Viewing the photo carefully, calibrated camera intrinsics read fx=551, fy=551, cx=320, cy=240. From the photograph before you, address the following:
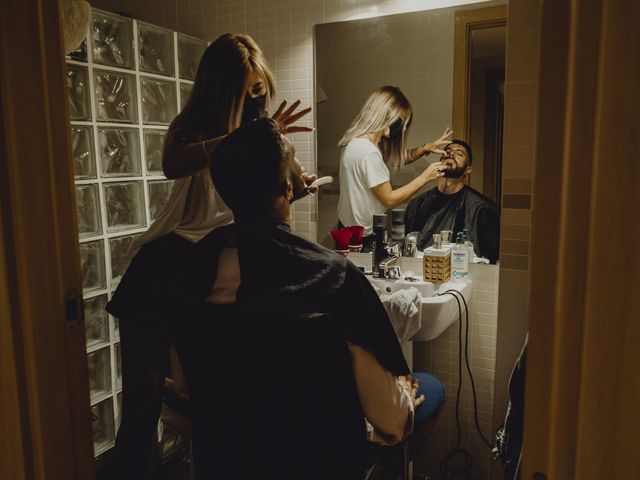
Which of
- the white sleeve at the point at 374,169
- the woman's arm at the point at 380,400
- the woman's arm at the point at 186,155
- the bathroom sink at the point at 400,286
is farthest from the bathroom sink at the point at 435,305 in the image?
the woman's arm at the point at 186,155

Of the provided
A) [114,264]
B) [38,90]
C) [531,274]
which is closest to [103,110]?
[114,264]

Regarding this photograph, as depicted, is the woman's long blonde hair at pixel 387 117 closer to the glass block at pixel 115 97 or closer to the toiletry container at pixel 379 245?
the toiletry container at pixel 379 245

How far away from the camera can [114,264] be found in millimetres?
2156

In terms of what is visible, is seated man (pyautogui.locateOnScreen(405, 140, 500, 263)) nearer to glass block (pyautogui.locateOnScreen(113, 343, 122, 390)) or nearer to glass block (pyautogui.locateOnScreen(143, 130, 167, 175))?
glass block (pyautogui.locateOnScreen(143, 130, 167, 175))

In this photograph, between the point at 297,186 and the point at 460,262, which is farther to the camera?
the point at 460,262

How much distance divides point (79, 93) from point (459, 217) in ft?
4.79

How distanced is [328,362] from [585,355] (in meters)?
0.61

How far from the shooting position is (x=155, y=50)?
7.40 ft

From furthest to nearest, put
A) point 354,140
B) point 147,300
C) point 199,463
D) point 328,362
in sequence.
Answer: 1. point 354,140
2. point 147,300
3. point 199,463
4. point 328,362

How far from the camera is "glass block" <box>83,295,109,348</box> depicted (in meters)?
2.11

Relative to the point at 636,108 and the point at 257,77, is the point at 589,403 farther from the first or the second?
the point at 257,77

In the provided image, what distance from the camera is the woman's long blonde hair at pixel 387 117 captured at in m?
2.19

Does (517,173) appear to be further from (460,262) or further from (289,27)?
(289,27)

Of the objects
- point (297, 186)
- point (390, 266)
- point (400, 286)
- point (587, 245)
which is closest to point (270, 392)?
point (297, 186)
